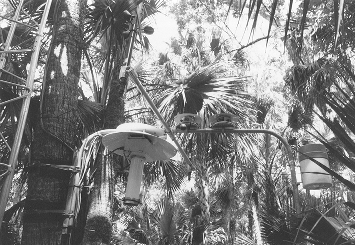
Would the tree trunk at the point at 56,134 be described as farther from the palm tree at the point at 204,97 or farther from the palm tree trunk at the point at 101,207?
the palm tree at the point at 204,97

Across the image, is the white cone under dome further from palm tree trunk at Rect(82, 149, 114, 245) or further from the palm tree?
the palm tree

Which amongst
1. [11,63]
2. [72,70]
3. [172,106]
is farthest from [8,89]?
[172,106]

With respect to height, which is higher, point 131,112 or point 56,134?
point 131,112

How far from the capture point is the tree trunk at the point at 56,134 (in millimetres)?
3658

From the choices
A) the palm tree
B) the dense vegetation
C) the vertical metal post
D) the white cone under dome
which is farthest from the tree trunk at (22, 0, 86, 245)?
the palm tree

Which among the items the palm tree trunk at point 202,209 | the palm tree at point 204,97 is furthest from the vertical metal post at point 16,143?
the palm tree trunk at point 202,209

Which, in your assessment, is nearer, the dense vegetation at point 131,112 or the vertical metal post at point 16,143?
the dense vegetation at point 131,112

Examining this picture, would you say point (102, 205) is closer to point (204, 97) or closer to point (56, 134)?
point (56, 134)

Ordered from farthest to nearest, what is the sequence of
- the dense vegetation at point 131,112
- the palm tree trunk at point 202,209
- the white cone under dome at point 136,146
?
the palm tree trunk at point 202,209 → the white cone under dome at point 136,146 → the dense vegetation at point 131,112

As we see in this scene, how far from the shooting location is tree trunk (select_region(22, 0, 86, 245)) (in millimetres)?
3658

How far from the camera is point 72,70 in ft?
14.8

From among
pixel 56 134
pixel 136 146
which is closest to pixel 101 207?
pixel 56 134

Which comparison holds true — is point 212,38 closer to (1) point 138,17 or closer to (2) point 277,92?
(2) point 277,92

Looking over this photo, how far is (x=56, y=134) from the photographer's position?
4.04m
